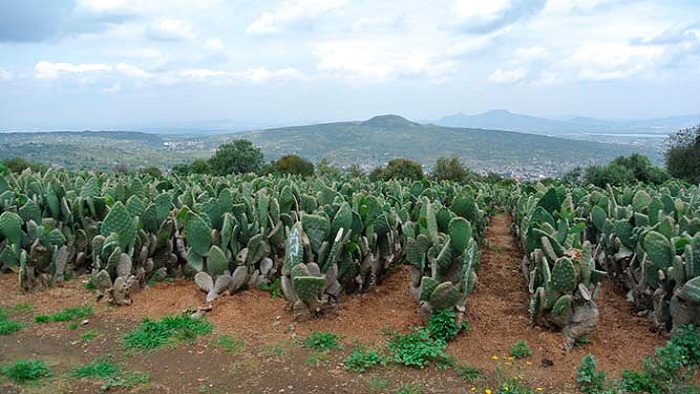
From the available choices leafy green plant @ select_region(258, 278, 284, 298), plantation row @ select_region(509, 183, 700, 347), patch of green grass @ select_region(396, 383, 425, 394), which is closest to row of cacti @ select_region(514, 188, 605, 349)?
plantation row @ select_region(509, 183, 700, 347)

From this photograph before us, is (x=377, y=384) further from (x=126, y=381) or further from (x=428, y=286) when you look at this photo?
(x=126, y=381)

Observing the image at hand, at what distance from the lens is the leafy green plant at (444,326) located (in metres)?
4.06

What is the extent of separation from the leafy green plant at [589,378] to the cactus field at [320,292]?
0.34 feet

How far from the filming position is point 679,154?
2858 cm

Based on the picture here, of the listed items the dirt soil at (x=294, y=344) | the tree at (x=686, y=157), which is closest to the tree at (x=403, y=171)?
the tree at (x=686, y=157)

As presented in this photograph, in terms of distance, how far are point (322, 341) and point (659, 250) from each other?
7.89 feet

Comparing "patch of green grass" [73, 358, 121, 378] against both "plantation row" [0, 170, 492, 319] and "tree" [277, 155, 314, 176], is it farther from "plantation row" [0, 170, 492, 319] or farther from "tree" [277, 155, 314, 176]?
"tree" [277, 155, 314, 176]

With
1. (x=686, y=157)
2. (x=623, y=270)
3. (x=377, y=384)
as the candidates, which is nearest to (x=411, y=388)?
(x=377, y=384)

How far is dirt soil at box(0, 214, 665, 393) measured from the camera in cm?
361

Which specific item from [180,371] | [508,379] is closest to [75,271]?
[180,371]

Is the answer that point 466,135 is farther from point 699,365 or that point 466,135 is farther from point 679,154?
point 699,365

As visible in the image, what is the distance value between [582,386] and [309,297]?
6.28 ft

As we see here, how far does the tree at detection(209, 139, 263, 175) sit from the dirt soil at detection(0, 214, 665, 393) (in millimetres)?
23948

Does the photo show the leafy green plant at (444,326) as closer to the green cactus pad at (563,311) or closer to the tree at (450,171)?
the green cactus pad at (563,311)
